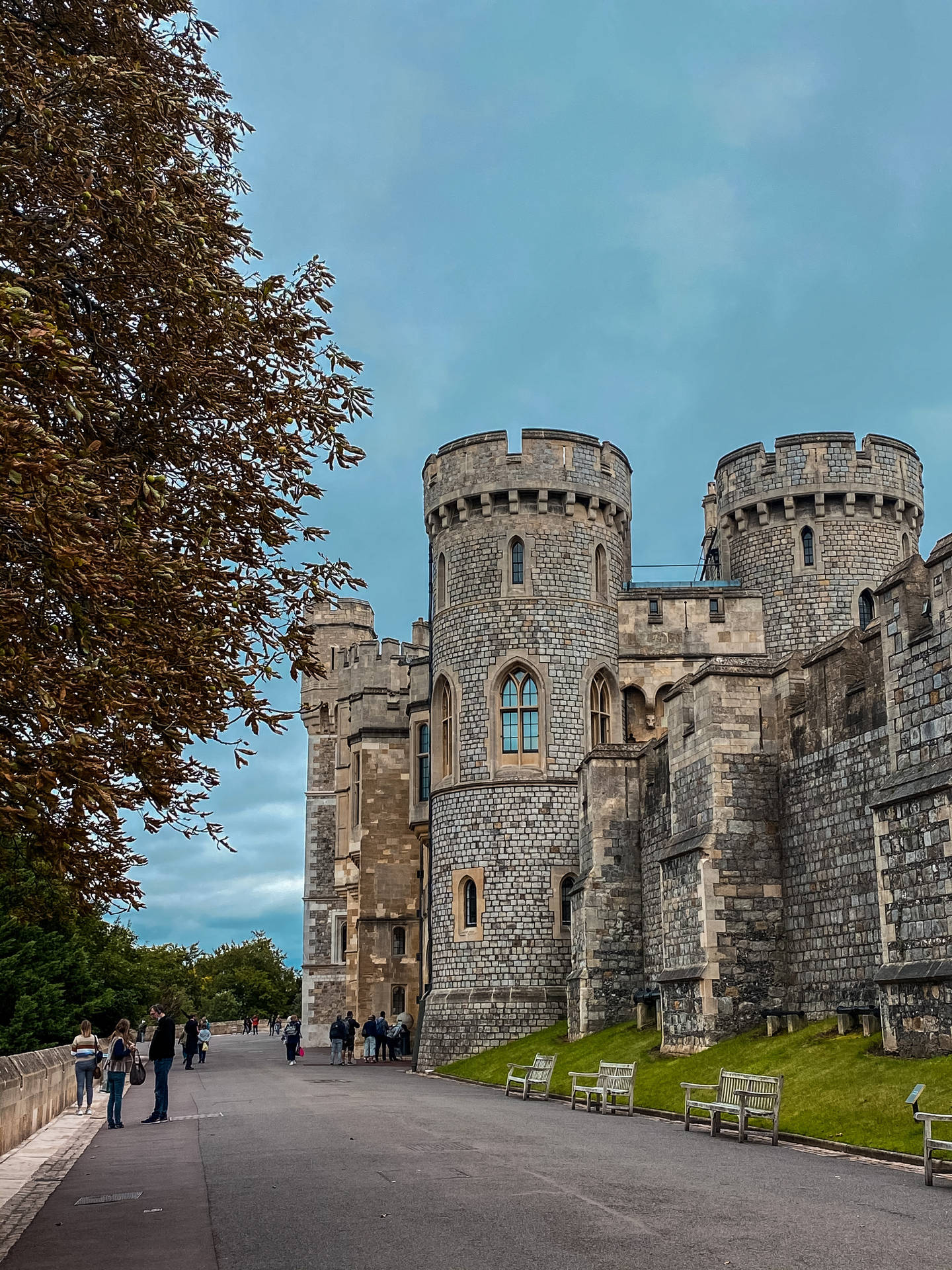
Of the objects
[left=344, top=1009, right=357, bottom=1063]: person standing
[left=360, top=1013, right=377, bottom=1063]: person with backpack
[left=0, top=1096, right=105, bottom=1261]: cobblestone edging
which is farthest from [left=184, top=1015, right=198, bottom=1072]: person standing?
[left=0, top=1096, right=105, bottom=1261]: cobblestone edging

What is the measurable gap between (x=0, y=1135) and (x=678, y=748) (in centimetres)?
1431

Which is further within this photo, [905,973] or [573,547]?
[573,547]

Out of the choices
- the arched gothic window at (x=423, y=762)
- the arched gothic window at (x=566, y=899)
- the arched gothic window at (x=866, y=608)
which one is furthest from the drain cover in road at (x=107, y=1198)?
the arched gothic window at (x=866, y=608)

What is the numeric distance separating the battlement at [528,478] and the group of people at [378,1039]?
1524 centimetres

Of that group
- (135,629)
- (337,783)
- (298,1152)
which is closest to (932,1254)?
(135,629)

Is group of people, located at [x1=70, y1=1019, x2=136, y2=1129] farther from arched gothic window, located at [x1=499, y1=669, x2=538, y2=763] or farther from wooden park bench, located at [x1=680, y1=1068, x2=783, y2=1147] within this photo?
arched gothic window, located at [x1=499, y1=669, x2=538, y2=763]

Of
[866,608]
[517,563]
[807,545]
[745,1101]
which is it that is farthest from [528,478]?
[745,1101]

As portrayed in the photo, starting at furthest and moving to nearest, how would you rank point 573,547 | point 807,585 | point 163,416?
1. point 807,585
2. point 573,547
3. point 163,416

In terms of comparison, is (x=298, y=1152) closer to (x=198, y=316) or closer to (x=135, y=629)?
(x=135, y=629)

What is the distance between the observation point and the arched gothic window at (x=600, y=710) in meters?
34.5

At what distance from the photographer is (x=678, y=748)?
82.7 ft

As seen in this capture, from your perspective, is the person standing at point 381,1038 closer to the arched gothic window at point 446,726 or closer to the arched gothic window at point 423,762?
the arched gothic window at point 423,762

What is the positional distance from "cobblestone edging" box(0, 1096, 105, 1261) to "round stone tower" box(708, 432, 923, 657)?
74.6 feet

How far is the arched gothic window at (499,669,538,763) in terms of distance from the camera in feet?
109
